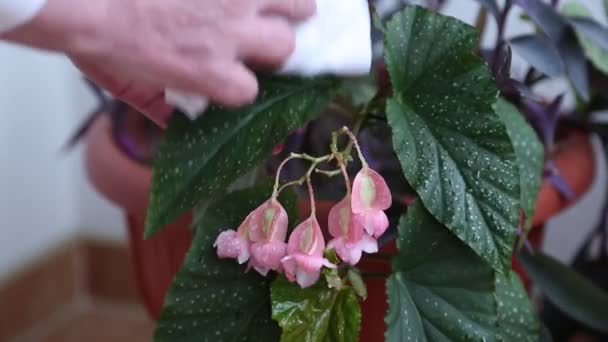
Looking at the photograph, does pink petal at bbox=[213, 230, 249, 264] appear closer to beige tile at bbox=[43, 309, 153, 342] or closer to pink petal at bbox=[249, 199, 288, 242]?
pink petal at bbox=[249, 199, 288, 242]

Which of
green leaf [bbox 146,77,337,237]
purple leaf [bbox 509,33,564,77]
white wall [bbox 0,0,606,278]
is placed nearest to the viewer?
green leaf [bbox 146,77,337,237]

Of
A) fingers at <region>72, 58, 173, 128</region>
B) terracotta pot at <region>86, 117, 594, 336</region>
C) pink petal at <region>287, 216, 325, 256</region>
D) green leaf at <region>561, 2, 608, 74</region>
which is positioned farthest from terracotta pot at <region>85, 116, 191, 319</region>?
green leaf at <region>561, 2, 608, 74</region>

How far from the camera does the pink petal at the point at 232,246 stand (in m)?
0.51

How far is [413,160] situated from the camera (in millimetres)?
516

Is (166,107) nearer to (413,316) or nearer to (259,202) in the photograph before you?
(259,202)

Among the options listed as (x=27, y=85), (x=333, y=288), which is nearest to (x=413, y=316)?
(x=333, y=288)

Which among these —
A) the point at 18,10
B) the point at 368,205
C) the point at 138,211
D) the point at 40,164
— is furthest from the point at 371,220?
the point at 40,164

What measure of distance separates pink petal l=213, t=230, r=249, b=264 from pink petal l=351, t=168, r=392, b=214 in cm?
8

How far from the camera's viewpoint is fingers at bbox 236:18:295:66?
18.6 inches

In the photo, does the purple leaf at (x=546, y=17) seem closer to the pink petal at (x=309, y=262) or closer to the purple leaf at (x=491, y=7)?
the purple leaf at (x=491, y=7)

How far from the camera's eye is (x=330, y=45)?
515 millimetres

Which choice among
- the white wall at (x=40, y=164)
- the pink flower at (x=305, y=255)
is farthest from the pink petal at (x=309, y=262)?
the white wall at (x=40, y=164)

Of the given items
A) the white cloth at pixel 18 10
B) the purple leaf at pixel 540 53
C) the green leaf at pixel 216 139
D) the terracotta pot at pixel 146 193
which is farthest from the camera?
the terracotta pot at pixel 146 193

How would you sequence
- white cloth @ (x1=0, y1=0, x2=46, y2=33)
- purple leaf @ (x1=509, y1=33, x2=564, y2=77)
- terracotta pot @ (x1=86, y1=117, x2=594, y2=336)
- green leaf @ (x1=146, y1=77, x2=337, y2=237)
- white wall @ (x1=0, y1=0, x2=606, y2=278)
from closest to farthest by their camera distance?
white cloth @ (x1=0, y1=0, x2=46, y2=33) → green leaf @ (x1=146, y1=77, x2=337, y2=237) → purple leaf @ (x1=509, y1=33, x2=564, y2=77) → terracotta pot @ (x1=86, y1=117, x2=594, y2=336) → white wall @ (x1=0, y1=0, x2=606, y2=278)
